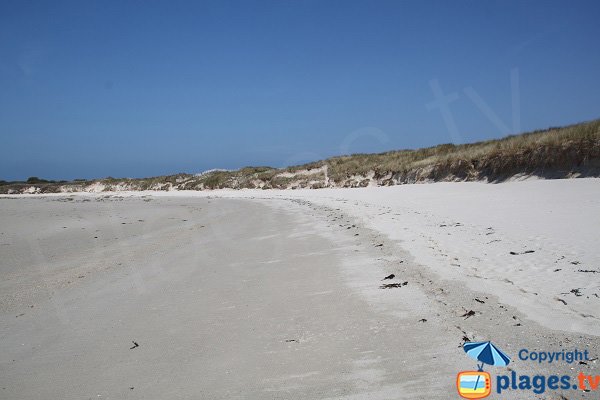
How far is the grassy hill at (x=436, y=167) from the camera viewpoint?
12.8m

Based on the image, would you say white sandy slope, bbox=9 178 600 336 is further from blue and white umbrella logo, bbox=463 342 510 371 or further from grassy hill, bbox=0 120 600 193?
grassy hill, bbox=0 120 600 193

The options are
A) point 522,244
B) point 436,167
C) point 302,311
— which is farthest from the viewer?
point 436,167

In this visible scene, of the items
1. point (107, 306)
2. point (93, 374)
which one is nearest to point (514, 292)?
point (93, 374)

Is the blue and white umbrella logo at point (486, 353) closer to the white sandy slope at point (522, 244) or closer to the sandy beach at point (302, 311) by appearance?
the sandy beach at point (302, 311)

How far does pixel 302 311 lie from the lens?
11.3 feet

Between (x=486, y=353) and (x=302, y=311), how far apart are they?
1542mm

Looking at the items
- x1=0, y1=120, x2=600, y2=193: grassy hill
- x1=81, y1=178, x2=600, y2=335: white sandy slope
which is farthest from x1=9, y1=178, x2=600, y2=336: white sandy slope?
x1=0, y1=120, x2=600, y2=193: grassy hill

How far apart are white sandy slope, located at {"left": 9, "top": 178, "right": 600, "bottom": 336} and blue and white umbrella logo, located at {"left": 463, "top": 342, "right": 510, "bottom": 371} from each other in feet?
1.97

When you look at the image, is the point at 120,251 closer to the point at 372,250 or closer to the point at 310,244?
the point at 310,244

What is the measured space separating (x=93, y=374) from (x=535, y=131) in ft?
63.6

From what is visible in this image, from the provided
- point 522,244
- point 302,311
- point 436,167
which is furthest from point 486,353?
point 436,167

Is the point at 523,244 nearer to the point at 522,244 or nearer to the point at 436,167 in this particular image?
the point at 522,244

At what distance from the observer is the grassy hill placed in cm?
1280

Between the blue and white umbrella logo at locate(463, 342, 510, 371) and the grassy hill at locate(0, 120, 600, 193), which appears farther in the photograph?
the grassy hill at locate(0, 120, 600, 193)
